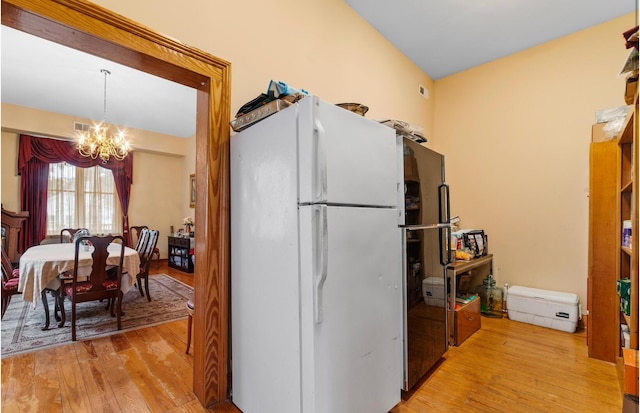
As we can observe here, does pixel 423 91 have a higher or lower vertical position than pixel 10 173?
higher

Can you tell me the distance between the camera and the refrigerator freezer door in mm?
1271

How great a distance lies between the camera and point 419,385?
2.00 m

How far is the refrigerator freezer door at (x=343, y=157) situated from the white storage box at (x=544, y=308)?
2.46 m

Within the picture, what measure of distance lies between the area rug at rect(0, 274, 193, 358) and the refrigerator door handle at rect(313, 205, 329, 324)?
8.98 ft

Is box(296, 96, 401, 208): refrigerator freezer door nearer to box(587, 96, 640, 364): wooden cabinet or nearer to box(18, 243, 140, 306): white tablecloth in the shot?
box(587, 96, 640, 364): wooden cabinet

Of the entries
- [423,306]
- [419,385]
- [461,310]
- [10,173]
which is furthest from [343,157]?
[10,173]

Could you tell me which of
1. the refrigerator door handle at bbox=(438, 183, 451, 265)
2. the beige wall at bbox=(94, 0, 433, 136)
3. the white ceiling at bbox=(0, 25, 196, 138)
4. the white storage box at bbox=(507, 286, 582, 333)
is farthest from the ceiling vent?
the white storage box at bbox=(507, 286, 582, 333)

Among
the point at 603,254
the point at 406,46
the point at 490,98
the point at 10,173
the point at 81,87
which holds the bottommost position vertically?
the point at 603,254

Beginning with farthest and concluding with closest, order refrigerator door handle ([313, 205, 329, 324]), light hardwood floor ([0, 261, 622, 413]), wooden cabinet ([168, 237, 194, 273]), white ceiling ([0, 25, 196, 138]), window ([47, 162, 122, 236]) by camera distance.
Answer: wooden cabinet ([168, 237, 194, 273]), window ([47, 162, 122, 236]), white ceiling ([0, 25, 196, 138]), light hardwood floor ([0, 261, 622, 413]), refrigerator door handle ([313, 205, 329, 324])

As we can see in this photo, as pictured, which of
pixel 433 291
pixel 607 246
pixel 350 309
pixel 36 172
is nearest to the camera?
pixel 350 309

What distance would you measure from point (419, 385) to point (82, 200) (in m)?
7.14

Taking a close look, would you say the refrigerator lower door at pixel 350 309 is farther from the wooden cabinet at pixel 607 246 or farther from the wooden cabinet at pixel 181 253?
the wooden cabinet at pixel 181 253

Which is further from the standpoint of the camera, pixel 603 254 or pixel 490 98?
pixel 490 98

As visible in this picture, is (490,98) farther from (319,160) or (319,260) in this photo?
(319,260)
